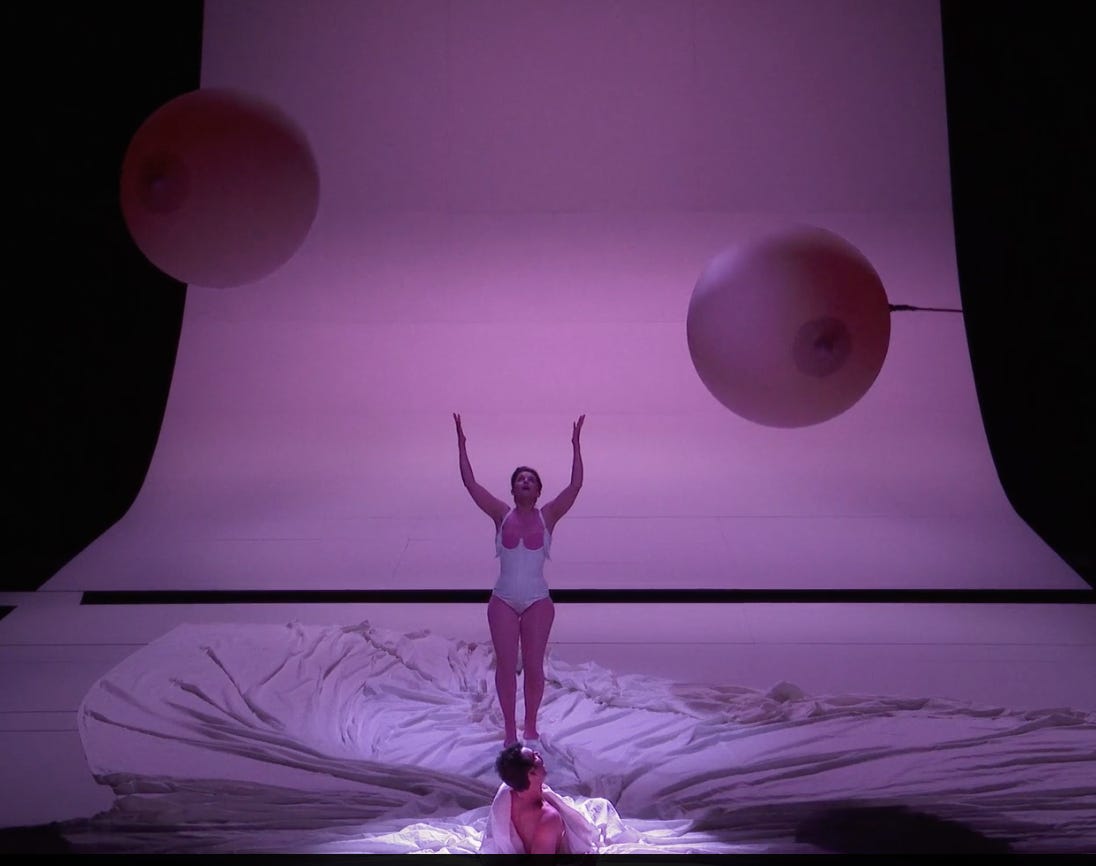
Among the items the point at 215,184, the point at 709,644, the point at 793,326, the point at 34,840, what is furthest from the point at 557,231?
the point at 34,840

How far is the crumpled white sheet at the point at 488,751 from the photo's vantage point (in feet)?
8.41

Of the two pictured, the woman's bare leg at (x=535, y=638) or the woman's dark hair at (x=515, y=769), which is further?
the woman's bare leg at (x=535, y=638)

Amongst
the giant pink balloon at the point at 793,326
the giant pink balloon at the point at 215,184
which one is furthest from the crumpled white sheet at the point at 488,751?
the giant pink balloon at the point at 215,184

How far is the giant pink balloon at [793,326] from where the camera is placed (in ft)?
7.80

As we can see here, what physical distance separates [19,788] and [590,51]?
519 cm

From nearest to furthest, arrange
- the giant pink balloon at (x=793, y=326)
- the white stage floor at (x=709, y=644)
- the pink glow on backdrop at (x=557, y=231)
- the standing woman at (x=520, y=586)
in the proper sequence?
the giant pink balloon at (x=793, y=326), the standing woman at (x=520, y=586), the white stage floor at (x=709, y=644), the pink glow on backdrop at (x=557, y=231)

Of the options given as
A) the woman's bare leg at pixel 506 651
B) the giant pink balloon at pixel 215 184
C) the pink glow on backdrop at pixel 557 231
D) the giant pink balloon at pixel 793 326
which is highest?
the pink glow on backdrop at pixel 557 231

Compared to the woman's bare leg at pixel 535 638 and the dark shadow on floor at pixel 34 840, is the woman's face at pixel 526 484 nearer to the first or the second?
the woman's bare leg at pixel 535 638

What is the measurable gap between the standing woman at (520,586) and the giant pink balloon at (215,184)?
2.57 feet

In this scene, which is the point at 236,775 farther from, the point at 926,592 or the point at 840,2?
the point at 840,2

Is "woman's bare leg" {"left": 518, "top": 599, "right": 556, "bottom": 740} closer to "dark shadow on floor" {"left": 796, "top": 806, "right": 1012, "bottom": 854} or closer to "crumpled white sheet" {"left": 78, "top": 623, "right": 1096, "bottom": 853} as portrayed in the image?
"crumpled white sheet" {"left": 78, "top": 623, "right": 1096, "bottom": 853}

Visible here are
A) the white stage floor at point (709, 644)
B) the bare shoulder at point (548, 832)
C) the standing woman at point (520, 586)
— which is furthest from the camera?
the white stage floor at point (709, 644)

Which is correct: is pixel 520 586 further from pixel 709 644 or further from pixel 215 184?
pixel 215 184

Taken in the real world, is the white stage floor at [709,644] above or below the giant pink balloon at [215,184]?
below
